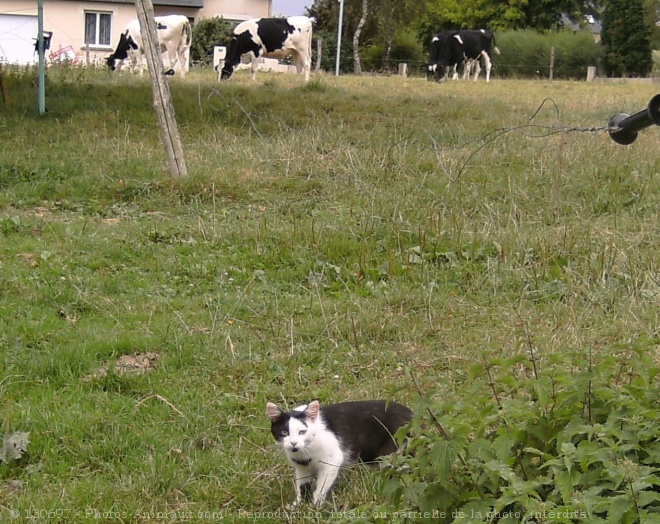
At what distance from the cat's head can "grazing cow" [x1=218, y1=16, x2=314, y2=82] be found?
2051 cm

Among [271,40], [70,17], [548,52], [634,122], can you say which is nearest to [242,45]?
[271,40]

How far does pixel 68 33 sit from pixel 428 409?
41.4 meters

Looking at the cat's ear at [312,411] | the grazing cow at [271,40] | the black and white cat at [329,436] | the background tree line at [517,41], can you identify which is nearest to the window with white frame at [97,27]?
the background tree line at [517,41]

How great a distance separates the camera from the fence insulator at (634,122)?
9.39 ft

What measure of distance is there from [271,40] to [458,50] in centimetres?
1010

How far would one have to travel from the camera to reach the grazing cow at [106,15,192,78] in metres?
23.5

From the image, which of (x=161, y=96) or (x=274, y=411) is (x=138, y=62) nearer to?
(x=161, y=96)

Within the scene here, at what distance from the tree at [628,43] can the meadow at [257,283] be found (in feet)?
127

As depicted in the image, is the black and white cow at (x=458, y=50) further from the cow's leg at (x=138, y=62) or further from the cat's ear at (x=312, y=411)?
the cat's ear at (x=312, y=411)

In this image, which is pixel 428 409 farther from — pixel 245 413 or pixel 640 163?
pixel 640 163

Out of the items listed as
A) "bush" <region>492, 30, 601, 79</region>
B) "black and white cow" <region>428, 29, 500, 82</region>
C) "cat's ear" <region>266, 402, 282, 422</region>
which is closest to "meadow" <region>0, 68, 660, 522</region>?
"cat's ear" <region>266, 402, 282, 422</region>

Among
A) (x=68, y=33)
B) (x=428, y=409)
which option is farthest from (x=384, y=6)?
(x=428, y=409)

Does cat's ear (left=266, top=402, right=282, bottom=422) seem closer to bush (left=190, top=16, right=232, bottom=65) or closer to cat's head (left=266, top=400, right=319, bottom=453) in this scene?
cat's head (left=266, top=400, right=319, bottom=453)

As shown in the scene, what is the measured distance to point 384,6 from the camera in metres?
49.2
